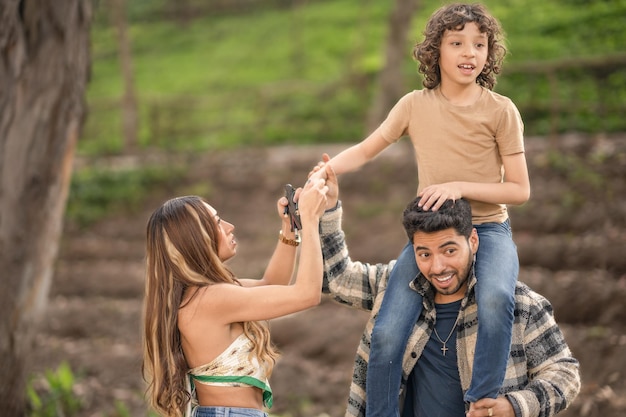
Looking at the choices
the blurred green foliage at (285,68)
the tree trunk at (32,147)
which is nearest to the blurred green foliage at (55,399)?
the tree trunk at (32,147)

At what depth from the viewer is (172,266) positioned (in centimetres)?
301

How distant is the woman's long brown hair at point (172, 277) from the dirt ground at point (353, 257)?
148 inches

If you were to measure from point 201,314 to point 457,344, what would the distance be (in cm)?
96

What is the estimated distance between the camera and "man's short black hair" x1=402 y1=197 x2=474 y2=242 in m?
2.85

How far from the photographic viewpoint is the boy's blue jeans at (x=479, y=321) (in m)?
2.76

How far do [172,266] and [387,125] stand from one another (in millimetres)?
990

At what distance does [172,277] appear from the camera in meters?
3.01

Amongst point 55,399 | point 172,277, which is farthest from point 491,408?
point 55,399

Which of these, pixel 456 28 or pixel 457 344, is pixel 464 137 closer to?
pixel 456 28

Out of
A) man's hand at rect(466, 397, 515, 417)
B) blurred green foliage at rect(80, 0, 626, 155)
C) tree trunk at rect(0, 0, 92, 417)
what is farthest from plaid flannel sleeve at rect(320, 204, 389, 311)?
blurred green foliage at rect(80, 0, 626, 155)

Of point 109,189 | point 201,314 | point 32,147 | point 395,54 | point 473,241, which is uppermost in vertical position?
point 395,54

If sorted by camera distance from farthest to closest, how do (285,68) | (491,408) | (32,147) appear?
(285,68), (32,147), (491,408)

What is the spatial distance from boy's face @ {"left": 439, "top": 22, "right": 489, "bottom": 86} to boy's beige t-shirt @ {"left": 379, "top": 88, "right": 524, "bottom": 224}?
11 cm

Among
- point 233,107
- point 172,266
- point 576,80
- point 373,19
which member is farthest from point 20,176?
point 373,19
